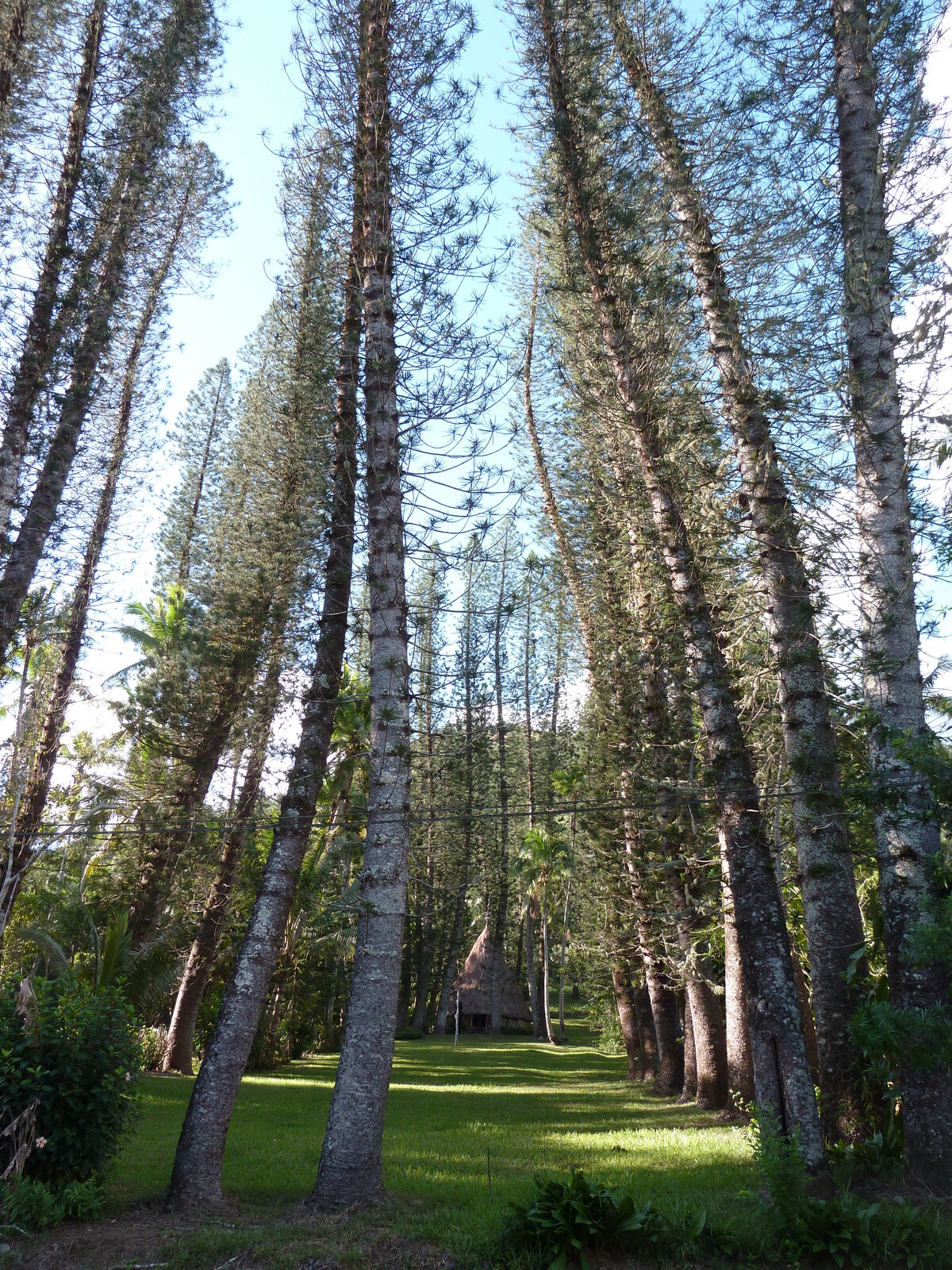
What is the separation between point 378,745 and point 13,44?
10754 mm

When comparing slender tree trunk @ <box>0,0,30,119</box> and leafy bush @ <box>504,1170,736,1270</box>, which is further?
slender tree trunk @ <box>0,0,30,119</box>

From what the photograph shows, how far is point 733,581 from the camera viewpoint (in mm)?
9703

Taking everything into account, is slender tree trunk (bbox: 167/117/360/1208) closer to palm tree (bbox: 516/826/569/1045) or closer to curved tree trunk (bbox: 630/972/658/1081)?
curved tree trunk (bbox: 630/972/658/1081)

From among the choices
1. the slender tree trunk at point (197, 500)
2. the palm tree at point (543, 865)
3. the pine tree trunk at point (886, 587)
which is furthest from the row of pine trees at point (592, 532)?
the palm tree at point (543, 865)

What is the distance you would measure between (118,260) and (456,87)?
519 centimetres

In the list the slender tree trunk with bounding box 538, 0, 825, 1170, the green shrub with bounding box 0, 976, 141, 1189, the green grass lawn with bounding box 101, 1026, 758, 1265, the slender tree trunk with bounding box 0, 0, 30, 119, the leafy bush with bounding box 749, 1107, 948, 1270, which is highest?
the slender tree trunk with bounding box 0, 0, 30, 119

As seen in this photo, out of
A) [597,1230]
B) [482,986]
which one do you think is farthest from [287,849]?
[482,986]

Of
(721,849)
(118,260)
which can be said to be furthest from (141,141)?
(721,849)

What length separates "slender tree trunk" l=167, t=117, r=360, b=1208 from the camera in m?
6.70

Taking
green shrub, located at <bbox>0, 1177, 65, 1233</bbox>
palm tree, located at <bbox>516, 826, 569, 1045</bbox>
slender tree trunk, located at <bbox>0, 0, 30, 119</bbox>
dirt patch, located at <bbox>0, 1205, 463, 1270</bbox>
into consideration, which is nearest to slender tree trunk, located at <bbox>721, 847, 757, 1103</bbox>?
dirt patch, located at <bbox>0, 1205, 463, 1270</bbox>

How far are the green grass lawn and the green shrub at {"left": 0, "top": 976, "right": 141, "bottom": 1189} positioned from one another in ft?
1.83

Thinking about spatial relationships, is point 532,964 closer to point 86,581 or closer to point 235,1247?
point 86,581

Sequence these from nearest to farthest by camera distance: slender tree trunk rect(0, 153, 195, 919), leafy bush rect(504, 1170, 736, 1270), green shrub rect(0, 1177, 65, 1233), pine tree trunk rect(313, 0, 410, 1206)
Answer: leafy bush rect(504, 1170, 736, 1270) < green shrub rect(0, 1177, 65, 1233) < pine tree trunk rect(313, 0, 410, 1206) < slender tree trunk rect(0, 153, 195, 919)

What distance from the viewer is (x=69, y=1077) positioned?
252 inches
